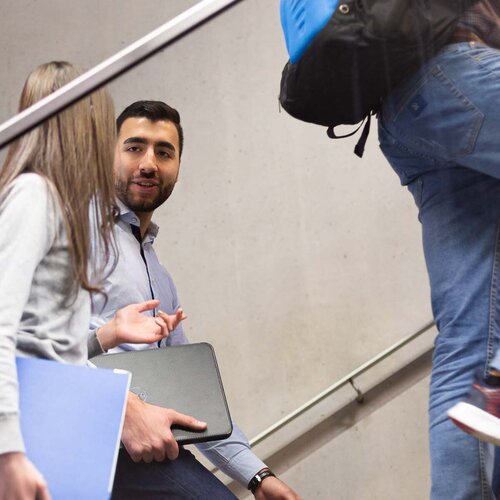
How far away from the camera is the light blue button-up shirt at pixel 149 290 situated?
2.51 ft

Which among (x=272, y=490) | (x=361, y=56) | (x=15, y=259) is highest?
(x=361, y=56)

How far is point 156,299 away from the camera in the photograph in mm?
779

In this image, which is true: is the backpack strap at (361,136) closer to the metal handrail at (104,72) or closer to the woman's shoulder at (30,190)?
the metal handrail at (104,72)

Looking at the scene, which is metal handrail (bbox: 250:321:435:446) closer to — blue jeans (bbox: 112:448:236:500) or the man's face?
blue jeans (bbox: 112:448:236:500)

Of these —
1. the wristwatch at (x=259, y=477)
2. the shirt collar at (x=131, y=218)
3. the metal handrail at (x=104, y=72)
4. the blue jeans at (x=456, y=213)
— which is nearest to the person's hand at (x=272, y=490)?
the wristwatch at (x=259, y=477)

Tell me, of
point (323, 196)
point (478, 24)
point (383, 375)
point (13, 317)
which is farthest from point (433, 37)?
point (13, 317)

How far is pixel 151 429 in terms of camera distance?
76 cm

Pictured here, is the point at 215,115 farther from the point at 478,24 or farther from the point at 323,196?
the point at 478,24

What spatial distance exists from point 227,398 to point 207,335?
0.06 metres

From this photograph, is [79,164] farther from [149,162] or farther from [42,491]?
[42,491]

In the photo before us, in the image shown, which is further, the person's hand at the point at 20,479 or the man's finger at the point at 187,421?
the man's finger at the point at 187,421

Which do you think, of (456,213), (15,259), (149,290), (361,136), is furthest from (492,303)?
(15,259)

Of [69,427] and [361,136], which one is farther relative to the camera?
[361,136]

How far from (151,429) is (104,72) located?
0.99 ft
